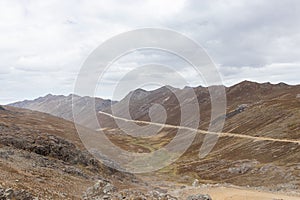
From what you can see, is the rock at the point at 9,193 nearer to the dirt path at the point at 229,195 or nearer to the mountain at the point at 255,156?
the dirt path at the point at 229,195

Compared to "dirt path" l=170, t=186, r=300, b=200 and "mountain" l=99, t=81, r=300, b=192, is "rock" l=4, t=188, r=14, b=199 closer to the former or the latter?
"dirt path" l=170, t=186, r=300, b=200

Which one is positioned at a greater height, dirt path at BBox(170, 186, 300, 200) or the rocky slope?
the rocky slope

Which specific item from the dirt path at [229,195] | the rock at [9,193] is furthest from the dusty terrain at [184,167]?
the rock at [9,193]

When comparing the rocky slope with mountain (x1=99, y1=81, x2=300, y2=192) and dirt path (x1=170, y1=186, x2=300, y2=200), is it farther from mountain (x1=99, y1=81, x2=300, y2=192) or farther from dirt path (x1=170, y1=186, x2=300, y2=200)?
mountain (x1=99, y1=81, x2=300, y2=192)

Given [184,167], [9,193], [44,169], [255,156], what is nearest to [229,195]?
[44,169]

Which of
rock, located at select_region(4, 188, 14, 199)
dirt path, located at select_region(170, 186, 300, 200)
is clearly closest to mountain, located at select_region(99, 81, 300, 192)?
dirt path, located at select_region(170, 186, 300, 200)

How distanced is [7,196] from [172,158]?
115 meters

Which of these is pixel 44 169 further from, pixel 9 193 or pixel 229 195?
pixel 229 195

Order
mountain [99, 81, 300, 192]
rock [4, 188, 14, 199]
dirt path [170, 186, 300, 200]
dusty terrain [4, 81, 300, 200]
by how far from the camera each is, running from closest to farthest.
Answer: rock [4, 188, 14, 199] → dusty terrain [4, 81, 300, 200] → dirt path [170, 186, 300, 200] → mountain [99, 81, 300, 192]

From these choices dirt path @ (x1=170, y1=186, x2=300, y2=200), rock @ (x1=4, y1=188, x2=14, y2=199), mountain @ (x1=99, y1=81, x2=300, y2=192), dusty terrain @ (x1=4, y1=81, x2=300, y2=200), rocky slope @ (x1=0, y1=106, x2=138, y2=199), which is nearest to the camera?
rock @ (x1=4, y1=188, x2=14, y2=199)

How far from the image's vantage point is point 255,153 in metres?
110

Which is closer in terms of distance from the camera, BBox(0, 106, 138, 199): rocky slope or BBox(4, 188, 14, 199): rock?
BBox(4, 188, 14, 199): rock

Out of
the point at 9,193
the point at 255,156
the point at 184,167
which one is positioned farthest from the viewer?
the point at 184,167

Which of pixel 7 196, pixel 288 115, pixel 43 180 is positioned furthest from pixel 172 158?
pixel 7 196
